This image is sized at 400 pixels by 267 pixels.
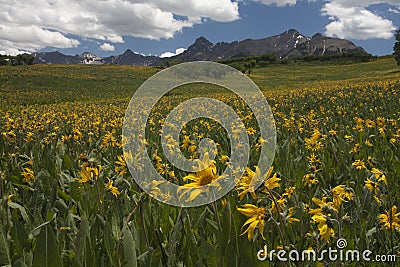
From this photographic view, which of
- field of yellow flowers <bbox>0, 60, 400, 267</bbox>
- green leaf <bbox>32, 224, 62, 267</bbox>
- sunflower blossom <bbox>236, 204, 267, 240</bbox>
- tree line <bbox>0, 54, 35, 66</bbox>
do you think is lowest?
field of yellow flowers <bbox>0, 60, 400, 267</bbox>

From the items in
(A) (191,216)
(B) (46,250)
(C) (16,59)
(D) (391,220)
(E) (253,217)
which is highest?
(C) (16,59)

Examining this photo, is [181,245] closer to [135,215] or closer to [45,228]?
[135,215]

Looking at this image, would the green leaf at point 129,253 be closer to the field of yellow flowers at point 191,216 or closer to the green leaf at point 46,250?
the field of yellow flowers at point 191,216

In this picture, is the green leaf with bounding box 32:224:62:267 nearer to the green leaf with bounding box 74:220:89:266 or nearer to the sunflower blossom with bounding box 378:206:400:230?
the green leaf with bounding box 74:220:89:266

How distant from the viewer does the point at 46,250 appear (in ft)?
4.44

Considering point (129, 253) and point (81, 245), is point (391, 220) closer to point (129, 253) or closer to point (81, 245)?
point (129, 253)

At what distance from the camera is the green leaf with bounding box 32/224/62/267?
134cm

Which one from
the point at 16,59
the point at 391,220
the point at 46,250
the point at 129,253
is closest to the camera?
the point at 46,250

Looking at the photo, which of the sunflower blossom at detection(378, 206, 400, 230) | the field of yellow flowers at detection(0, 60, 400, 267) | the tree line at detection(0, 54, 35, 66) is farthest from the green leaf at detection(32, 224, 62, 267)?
the tree line at detection(0, 54, 35, 66)

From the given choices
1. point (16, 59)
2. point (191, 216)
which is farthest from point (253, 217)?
point (16, 59)

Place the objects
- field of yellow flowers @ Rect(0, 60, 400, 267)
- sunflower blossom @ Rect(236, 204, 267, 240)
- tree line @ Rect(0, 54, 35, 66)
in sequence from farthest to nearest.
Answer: tree line @ Rect(0, 54, 35, 66), field of yellow flowers @ Rect(0, 60, 400, 267), sunflower blossom @ Rect(236, 204, 267, 240)

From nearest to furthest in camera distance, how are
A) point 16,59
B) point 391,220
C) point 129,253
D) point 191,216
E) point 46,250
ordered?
point 46,250
point 129,253
point 391,220
point 191,216
point 16,59

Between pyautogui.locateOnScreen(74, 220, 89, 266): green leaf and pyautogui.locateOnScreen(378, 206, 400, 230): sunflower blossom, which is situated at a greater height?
pyautogui.locateOnScreen(74, 220, 89, 266): green leaf

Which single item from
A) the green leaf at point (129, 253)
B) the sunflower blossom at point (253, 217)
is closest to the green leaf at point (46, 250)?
the green leaf at point (129, 253)
